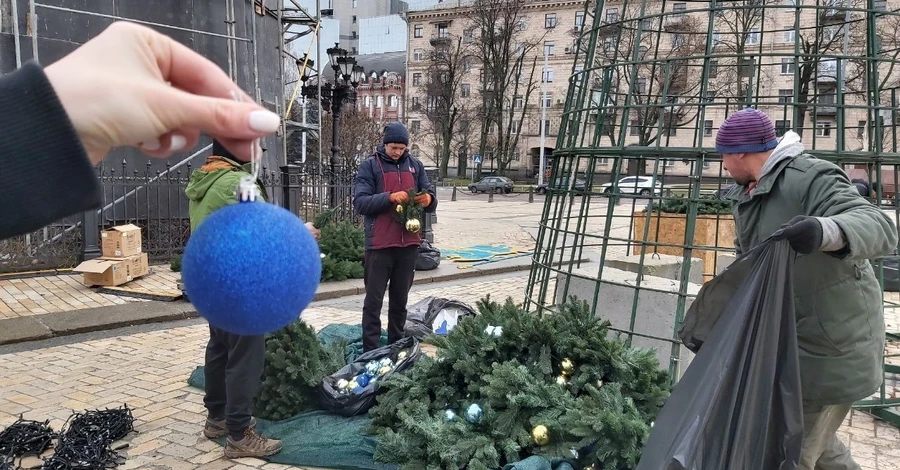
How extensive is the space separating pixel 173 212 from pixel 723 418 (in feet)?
36.4

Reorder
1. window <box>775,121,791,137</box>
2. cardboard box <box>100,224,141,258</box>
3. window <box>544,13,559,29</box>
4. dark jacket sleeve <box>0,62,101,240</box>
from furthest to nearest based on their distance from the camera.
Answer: window <box>544,13,559,29</box>
cardboard box <box>100,224,141,258</box>
window <box>775,121,791,137</box>
dark jacket sleeve <box>0,62,101,240</box>

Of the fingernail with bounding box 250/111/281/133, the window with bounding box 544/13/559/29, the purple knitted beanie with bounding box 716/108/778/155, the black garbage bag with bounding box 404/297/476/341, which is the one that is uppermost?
the window with bounding box 544/13/559/29

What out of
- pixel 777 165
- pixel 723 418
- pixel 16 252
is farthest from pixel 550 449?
pixel 16 252

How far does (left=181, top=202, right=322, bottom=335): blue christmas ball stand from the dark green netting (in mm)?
2081

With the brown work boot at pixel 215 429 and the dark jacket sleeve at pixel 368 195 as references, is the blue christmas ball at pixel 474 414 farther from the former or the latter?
the dark jacket sleeve at pixel 368 195

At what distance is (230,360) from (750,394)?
8.85 feet

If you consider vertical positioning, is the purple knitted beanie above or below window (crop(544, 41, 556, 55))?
below

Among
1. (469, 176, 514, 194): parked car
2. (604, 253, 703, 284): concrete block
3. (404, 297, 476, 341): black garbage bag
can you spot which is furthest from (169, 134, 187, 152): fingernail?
(469, 176, 514, 194): parked car

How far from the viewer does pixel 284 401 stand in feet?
13.6

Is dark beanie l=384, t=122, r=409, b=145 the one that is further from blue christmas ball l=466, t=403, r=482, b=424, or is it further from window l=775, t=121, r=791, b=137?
window l=775, t=121, r=791, b=137

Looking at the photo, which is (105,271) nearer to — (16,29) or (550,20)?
(16,29)

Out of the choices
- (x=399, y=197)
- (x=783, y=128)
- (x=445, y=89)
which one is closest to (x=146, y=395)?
(x=399, y=197)

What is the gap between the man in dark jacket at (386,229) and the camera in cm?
516

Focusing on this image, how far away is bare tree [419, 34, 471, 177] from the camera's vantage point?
50550 mm
